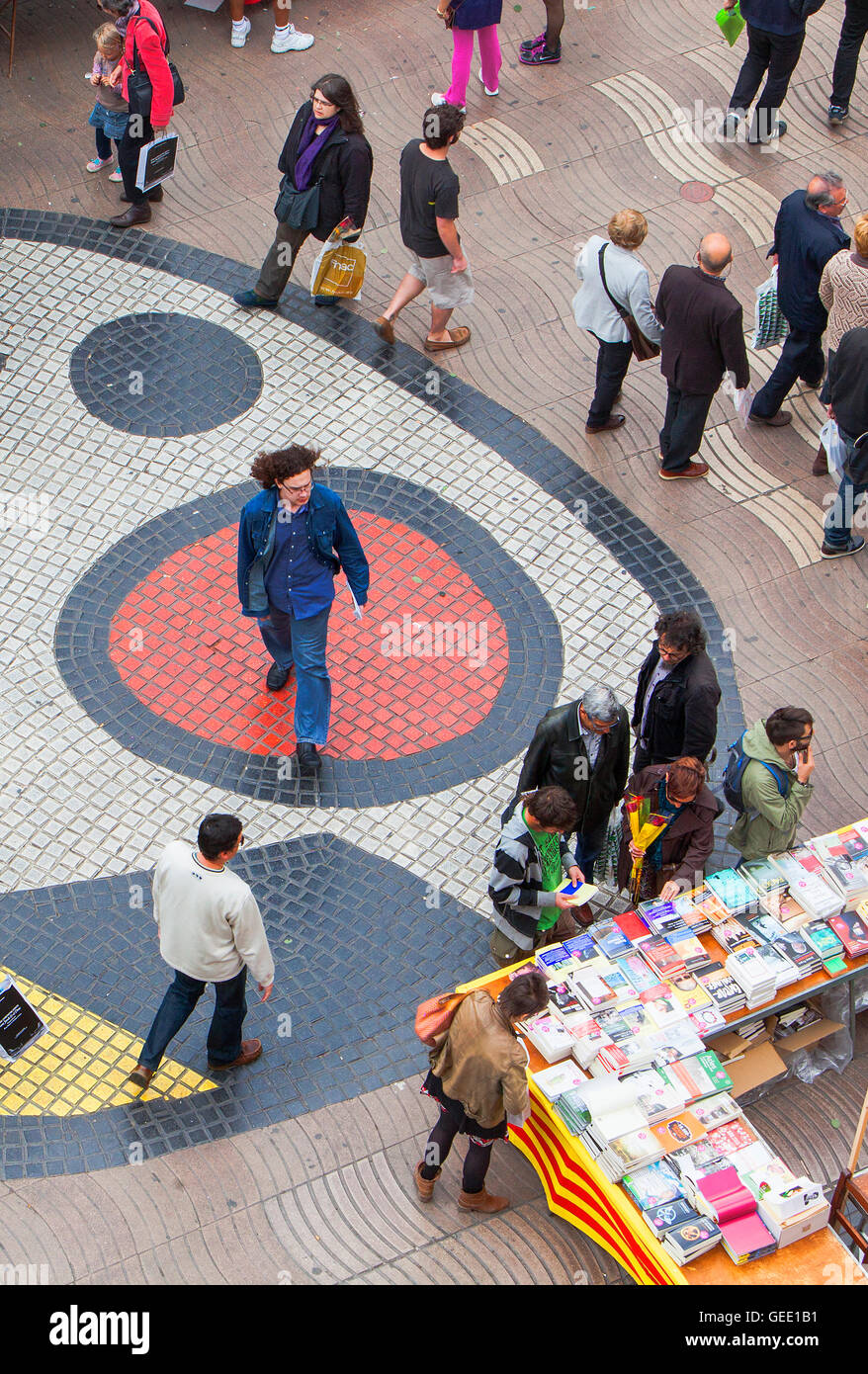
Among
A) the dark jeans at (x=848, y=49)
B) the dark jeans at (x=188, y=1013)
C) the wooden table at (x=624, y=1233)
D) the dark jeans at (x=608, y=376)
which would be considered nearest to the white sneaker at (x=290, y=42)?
the dark jeans at (x=848, y=49)

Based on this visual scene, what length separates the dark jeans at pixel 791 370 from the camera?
10.5 metres

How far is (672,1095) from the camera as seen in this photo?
6.64m

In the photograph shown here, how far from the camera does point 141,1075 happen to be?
23.5ft

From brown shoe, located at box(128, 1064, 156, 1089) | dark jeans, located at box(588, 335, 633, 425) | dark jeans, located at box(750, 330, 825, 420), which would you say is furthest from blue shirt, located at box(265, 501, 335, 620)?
dark jeans, located at box(750, 330, 825, 420)

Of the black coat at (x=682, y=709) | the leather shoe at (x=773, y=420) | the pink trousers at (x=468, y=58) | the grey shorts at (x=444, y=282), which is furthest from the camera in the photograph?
the pink trousers at (x=468, y=58)

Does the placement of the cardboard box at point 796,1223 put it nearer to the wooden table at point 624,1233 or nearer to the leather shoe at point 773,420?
the wooden table at point 624,1233

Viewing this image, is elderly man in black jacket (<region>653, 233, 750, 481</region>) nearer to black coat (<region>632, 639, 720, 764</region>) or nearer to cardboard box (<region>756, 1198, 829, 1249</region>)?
black coat (<region>632, 639, 720, 764</region>)

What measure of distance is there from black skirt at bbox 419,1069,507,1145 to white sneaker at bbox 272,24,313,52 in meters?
9.92

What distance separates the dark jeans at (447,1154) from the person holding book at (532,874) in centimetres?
106

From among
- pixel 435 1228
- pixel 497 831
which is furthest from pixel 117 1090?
pixel 497 831

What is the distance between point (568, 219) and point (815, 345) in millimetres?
2537

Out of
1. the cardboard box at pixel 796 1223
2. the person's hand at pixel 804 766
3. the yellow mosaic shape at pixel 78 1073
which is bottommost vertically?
the yellow mosaic shape at pixel 78 1073

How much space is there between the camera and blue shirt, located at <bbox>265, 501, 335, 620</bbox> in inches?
316

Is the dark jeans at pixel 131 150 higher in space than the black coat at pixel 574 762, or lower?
higher
